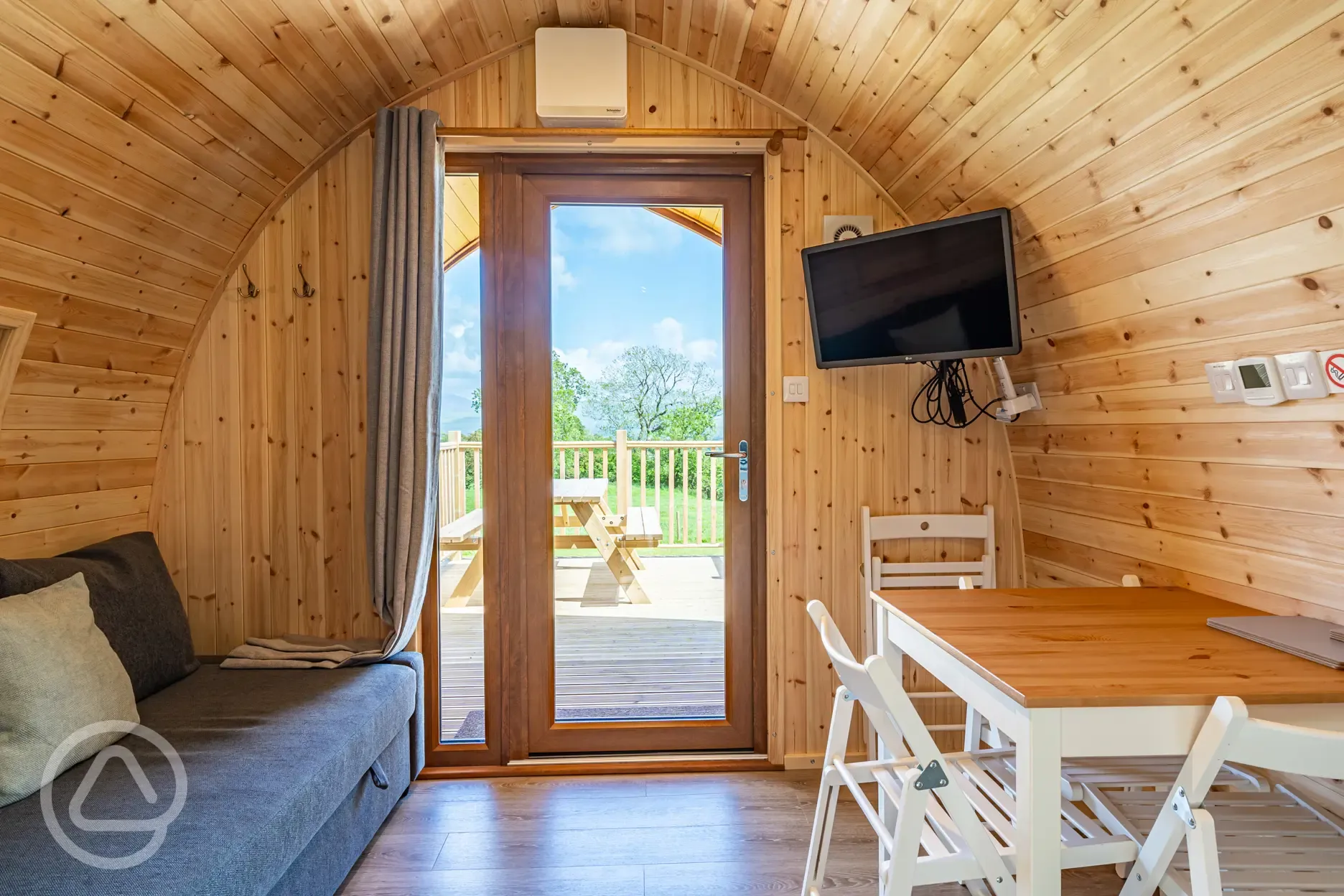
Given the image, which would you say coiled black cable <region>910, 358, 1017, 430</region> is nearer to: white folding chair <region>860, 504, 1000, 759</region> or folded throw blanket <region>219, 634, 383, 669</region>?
white folding chair <region>860, 504, 1000, 759</region>

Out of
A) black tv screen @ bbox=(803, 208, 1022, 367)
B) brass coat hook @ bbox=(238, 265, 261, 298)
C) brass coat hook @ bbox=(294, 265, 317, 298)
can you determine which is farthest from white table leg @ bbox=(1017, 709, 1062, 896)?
brass coat hook @ bbox=(238, 265, 261, 298)

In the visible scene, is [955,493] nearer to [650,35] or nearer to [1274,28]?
[1274,28]

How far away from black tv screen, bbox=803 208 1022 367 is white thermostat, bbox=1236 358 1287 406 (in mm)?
546

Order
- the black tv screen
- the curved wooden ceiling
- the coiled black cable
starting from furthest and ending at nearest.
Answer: the coiled black cable → the black tv screen → the curved wooden ceiling

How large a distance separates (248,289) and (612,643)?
72.9 inches

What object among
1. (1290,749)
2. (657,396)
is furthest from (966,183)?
(1290,749)

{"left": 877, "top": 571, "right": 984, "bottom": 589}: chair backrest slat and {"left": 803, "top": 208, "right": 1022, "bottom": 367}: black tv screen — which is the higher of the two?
{"left": 803, "top": 208, "right": 1022, "bottom": 367}: black tv screen

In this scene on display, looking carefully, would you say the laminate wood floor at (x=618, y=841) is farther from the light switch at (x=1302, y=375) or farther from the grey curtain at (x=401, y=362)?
the light switch at (x=1302, y=375)

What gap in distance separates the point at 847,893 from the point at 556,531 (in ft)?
4.84

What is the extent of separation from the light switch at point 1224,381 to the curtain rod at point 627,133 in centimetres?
153

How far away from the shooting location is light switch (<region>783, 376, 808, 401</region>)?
2574 mm

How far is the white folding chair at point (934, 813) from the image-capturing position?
4.21ft

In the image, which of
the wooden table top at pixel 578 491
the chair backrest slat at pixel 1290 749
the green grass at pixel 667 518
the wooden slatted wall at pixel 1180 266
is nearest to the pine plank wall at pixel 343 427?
the green grass at pixel 667 518

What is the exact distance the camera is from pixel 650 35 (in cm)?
249
